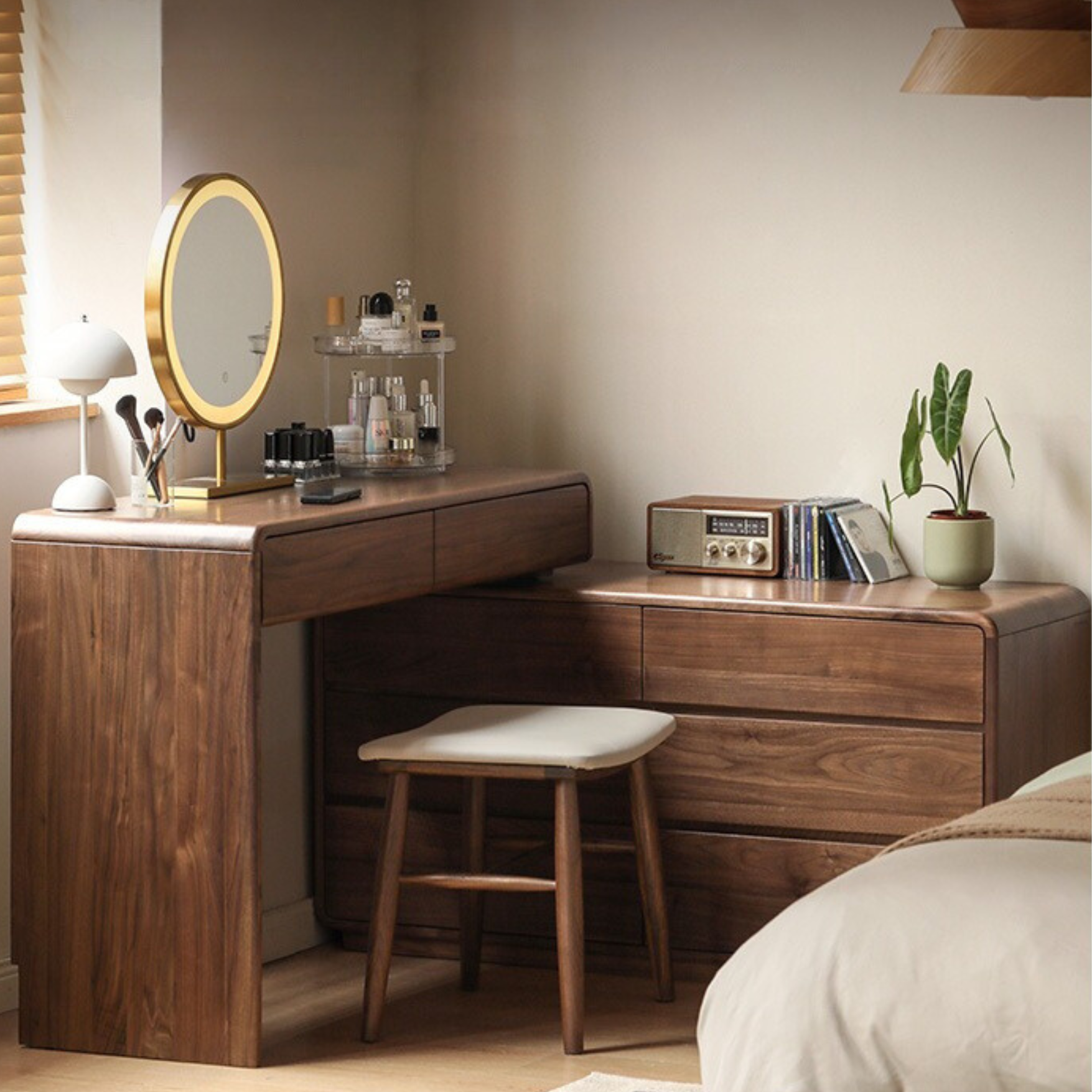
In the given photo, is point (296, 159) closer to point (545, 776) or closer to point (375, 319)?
point (375, 319)

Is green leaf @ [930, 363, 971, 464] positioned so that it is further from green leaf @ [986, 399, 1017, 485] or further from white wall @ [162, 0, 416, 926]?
white wall @ [162, 0, 416, 926]

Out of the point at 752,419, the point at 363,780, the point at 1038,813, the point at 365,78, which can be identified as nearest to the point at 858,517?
the point at 752,419

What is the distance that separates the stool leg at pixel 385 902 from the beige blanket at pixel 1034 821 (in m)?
1.28

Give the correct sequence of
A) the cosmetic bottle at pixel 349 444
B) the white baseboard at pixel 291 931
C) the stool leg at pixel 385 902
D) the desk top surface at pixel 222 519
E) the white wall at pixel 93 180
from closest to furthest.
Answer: the desk top surface at pixel 222 519 < the stool leg at pixel 385 902 < the white wall at pixel 93 180 < the cosmetic bottle at pixel 349 444 < the white baseboard at pixel 291 931

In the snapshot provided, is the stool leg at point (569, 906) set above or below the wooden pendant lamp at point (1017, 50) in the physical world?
below

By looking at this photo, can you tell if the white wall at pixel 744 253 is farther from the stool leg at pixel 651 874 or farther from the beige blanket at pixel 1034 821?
the beige blanket at pixel 1034 821

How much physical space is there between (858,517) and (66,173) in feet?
5.12

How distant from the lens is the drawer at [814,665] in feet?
11.9

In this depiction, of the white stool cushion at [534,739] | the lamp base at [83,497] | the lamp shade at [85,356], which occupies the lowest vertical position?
the white stool cushion at [534,739]

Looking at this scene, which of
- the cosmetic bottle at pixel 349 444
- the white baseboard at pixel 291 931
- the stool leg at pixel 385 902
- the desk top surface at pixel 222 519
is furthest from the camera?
the white baseboard at pixel 291 931

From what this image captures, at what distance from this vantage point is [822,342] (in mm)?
4156

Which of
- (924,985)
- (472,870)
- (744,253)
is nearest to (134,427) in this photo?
(472,870)

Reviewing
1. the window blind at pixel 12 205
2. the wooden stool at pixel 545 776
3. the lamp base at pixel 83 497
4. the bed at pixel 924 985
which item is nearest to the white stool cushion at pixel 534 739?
the wooden stool at pixel 545 776

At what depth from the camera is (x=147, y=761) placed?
3309 millimetres
